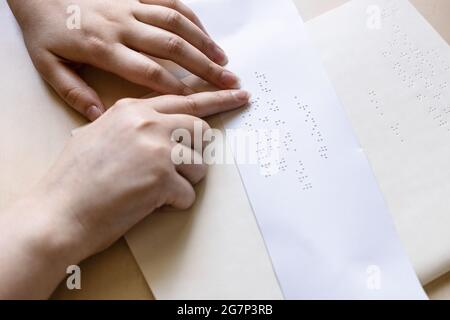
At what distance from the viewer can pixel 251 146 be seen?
67 cm

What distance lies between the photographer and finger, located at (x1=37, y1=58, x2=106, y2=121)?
2.21 feet

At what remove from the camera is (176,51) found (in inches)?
27.0

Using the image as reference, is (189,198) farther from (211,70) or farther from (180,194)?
(211,70)

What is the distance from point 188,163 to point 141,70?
0.57ft

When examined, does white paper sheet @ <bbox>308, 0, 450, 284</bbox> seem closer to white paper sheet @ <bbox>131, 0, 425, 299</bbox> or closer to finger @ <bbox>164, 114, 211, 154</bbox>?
white paper sheet @ <bbox>131, 0, 425, 299</bbox>

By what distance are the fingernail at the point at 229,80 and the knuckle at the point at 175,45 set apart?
77mm

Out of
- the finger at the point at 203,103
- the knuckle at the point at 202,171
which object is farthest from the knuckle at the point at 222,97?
the knuckle at the point at 202,171

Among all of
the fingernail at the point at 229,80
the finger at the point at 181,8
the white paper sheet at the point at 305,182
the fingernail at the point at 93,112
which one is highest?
the finger at the point at 181,8

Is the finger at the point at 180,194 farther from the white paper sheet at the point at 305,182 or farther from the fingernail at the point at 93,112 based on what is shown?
the fingernail at the point at 93,112

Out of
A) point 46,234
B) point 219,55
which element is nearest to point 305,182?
point 219,55

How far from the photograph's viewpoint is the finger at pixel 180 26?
0.71 metres

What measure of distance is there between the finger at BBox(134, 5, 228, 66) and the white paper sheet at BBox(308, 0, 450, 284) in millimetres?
182
